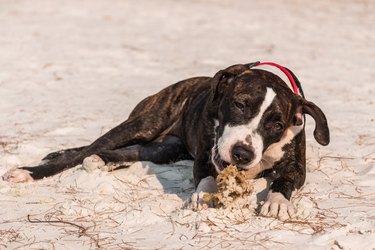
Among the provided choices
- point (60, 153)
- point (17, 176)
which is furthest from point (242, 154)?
point (60, 153)

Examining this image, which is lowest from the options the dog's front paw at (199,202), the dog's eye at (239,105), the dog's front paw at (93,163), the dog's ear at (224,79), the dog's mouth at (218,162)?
the dog's front paw at (93,163)

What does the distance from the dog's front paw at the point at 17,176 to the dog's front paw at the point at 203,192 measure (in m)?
1.54

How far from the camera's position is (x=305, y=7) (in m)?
15.1

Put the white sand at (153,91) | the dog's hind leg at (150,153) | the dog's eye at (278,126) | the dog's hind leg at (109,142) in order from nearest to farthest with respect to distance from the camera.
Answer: the white sand at (153,91)
the dog's eye at (278,126)
the dog's hind leg at (109,142)
the dog's hind leg at (150,153)

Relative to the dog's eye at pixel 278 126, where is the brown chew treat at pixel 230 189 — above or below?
below

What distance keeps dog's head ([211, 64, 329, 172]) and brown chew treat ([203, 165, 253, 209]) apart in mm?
83

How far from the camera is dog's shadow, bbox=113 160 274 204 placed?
5.71 metres

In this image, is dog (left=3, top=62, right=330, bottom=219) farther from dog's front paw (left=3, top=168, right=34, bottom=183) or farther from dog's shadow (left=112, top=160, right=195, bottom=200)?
dog's shadow (left=112, top=160, right=195, bottom=200)

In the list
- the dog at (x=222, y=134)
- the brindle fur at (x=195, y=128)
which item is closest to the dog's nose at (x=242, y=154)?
the dog at (x=222, y=134)

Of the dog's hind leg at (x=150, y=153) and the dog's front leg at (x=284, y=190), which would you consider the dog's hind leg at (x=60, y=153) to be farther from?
the dog's front leg at (x=284, y=190)

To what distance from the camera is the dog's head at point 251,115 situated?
202 inches

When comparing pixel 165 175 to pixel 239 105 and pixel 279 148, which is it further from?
pixel 239 105

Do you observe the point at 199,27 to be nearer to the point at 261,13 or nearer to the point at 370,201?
the point at 261,13

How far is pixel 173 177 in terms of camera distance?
6.18 m
